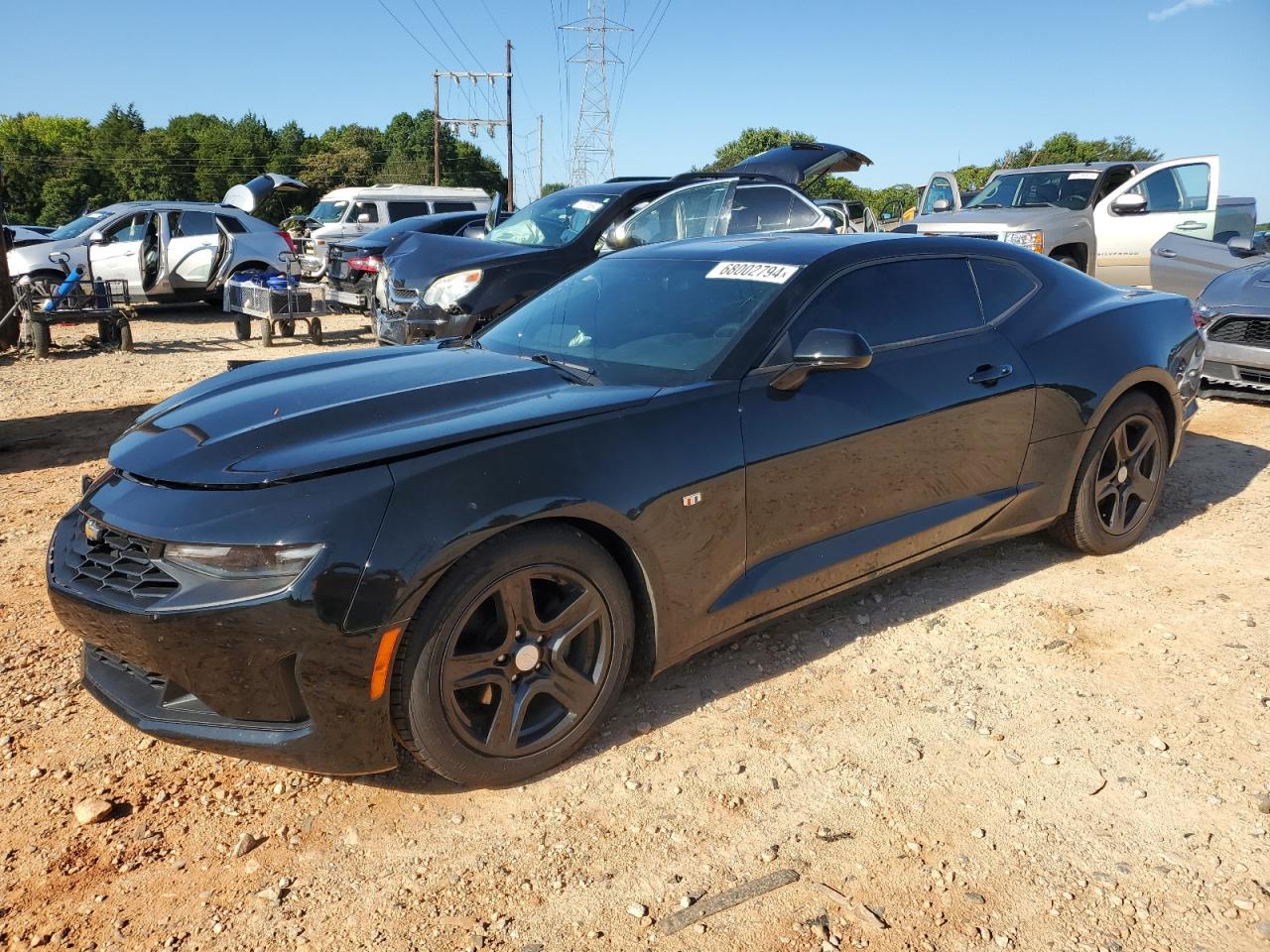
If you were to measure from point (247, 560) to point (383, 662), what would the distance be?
1.35 feet

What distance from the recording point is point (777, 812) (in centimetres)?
255

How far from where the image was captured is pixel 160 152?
220ft

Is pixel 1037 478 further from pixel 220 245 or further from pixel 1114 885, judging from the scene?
pixel 220 245

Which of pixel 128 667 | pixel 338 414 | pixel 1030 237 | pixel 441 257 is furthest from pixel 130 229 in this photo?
pixel 128 667

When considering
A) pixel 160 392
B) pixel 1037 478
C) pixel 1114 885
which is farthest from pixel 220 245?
pixel 1114 885

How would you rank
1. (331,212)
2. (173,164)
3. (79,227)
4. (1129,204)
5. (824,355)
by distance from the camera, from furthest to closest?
(173,164), (331,212), (79,227), (1129,204), (824,355)

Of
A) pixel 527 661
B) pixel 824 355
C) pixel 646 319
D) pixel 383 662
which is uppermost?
pixel 646 319

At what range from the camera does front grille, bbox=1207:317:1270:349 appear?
694cm

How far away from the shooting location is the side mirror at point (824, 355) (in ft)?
9.87

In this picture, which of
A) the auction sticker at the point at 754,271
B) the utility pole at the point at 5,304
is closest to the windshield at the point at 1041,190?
the auction sticker at the point at 754,271

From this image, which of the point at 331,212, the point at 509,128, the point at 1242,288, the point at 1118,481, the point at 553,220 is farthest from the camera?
the point at 509,128

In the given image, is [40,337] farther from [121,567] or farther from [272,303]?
[121,567]

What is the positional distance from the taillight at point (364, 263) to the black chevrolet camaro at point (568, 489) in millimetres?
9554

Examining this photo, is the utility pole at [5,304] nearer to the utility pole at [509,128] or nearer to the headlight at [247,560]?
the headlight at [247,560]
